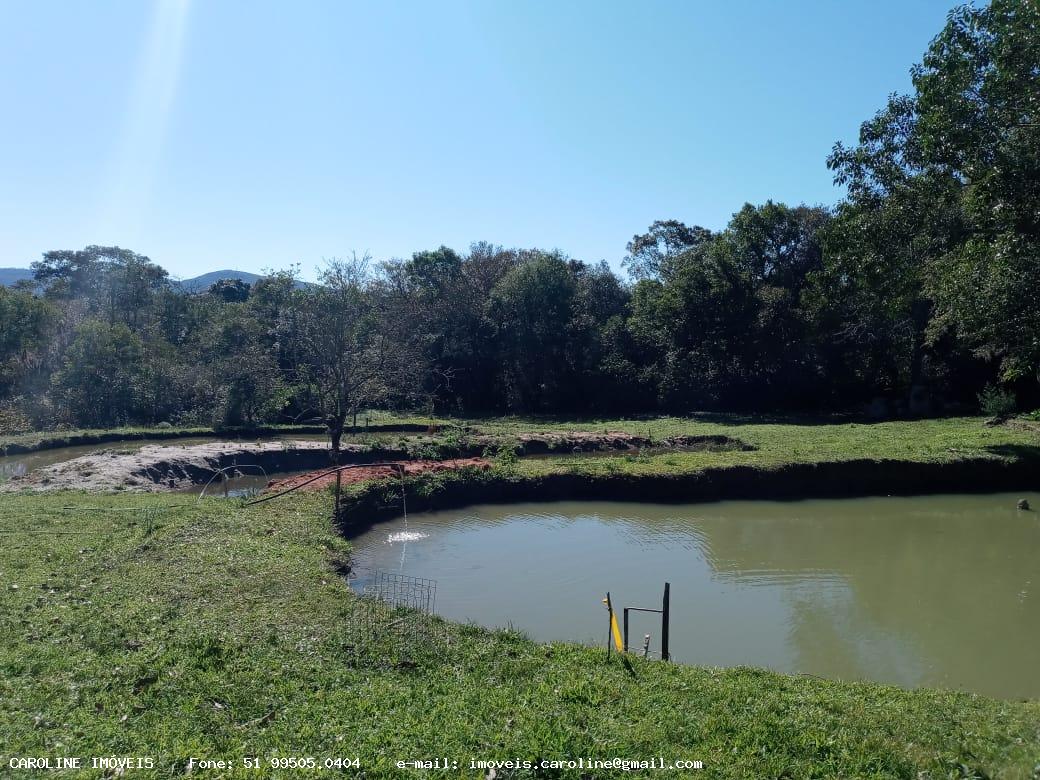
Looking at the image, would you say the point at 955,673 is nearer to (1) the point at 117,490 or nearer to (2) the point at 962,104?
(2) the point at 962,104

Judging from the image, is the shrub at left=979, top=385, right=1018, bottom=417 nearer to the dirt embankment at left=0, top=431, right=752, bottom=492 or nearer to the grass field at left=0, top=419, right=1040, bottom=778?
the dirt embankment at left=0, top=431, right=752, bottom=492

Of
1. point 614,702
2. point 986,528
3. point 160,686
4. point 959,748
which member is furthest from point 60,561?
point 986,528

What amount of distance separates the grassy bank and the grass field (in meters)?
0.02

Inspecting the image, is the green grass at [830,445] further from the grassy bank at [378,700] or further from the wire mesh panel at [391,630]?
the grassy bank at [378,700]

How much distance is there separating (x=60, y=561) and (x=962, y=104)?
1777cm

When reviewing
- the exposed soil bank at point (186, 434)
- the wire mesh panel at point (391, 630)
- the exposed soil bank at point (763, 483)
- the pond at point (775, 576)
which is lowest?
the pond at point (775, 576)

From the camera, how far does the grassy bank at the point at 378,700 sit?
202 inches

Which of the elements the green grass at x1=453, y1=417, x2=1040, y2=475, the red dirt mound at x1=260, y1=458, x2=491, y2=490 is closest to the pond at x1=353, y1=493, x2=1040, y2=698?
the green grass at x1=453, y1=417, x2=1040, y2=475

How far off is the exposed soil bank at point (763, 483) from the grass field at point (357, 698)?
8772 mm

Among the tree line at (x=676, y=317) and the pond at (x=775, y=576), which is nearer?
the pond at (x=775, y=576)

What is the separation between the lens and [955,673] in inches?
332

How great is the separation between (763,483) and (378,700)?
15245 millimetres

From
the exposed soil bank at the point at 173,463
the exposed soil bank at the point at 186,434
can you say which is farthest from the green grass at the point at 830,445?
the exposed soil bank at the point at 173,463

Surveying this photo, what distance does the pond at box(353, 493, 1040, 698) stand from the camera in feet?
29.9
